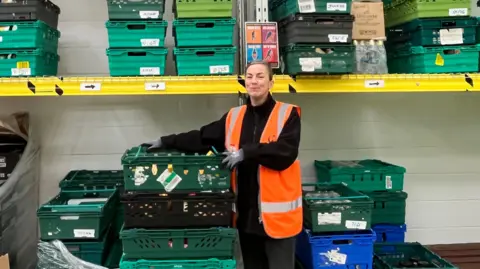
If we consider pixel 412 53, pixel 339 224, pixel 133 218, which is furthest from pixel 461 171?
pixel 133 218

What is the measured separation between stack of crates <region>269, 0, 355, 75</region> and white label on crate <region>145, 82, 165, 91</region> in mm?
878

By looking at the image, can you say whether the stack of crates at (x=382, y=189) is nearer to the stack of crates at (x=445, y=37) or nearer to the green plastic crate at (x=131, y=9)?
the stack of crates at (x=445, y=37)

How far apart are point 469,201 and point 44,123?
3924mm

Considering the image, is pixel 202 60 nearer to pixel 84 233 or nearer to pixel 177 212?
pixel 177 212

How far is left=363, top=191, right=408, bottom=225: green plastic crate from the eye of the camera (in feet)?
→ 12.1

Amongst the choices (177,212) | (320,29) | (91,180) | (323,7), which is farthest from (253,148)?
(91,180)

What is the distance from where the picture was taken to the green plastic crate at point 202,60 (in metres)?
3.16

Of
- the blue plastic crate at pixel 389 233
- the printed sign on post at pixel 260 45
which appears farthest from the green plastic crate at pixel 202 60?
the blue plastic crate at pixel 389 233

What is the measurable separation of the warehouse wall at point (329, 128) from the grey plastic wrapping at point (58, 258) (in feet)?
3.89

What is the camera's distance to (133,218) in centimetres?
275

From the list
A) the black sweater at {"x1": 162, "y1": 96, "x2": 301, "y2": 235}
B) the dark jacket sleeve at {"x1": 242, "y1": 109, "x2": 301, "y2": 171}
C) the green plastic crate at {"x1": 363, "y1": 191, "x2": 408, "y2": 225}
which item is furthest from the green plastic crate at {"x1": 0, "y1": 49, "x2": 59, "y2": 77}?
the green plastic crate at {"x1": 363, "y1": 191, "x2": 408, "y2": 225}

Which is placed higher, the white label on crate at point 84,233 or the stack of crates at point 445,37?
the stack of crates at point 445,37

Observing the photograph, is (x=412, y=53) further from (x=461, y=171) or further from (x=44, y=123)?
(x=44, y=123)

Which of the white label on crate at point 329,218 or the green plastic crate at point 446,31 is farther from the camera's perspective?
the green plastic crate at point 446,31
